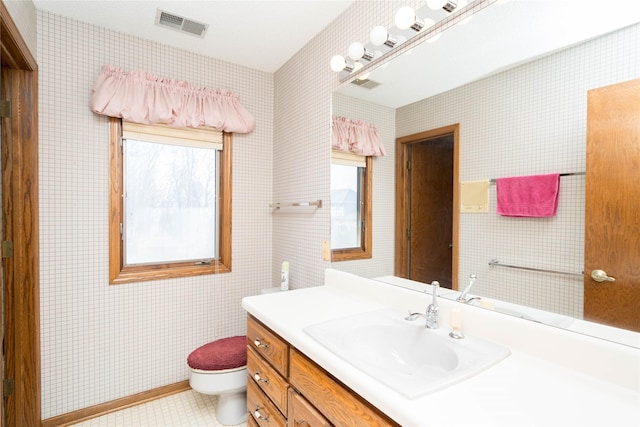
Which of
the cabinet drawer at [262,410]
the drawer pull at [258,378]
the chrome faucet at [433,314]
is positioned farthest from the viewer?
the drawer pull at [258,378]

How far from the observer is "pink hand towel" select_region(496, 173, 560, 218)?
0.96 metres

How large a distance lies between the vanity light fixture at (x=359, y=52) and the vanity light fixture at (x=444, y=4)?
37cm

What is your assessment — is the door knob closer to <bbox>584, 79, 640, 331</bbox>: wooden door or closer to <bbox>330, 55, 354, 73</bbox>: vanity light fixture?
<bbox>584, 79, 640, 331</bbox>: wooden door

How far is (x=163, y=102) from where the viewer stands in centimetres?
204

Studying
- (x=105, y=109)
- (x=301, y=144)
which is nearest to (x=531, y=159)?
(x=301, y=144)

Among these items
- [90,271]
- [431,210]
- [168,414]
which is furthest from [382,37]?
[168,414]

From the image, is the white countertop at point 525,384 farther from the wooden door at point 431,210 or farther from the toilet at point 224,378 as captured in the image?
the toilet at point 224,378

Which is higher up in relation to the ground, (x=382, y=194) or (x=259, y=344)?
(x=382, y=194)

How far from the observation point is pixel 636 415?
0.67 metres

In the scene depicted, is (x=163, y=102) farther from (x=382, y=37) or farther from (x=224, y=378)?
(x=224, y=378)

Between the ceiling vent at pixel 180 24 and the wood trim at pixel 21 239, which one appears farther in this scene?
the ceiling vent at pixel 180 24

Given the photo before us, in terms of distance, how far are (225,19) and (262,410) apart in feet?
6.73

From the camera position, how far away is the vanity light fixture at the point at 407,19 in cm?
129

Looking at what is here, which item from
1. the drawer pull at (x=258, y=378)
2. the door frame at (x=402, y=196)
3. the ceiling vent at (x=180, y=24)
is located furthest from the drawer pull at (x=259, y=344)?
the ceiling vent at (x=180, y=24)
